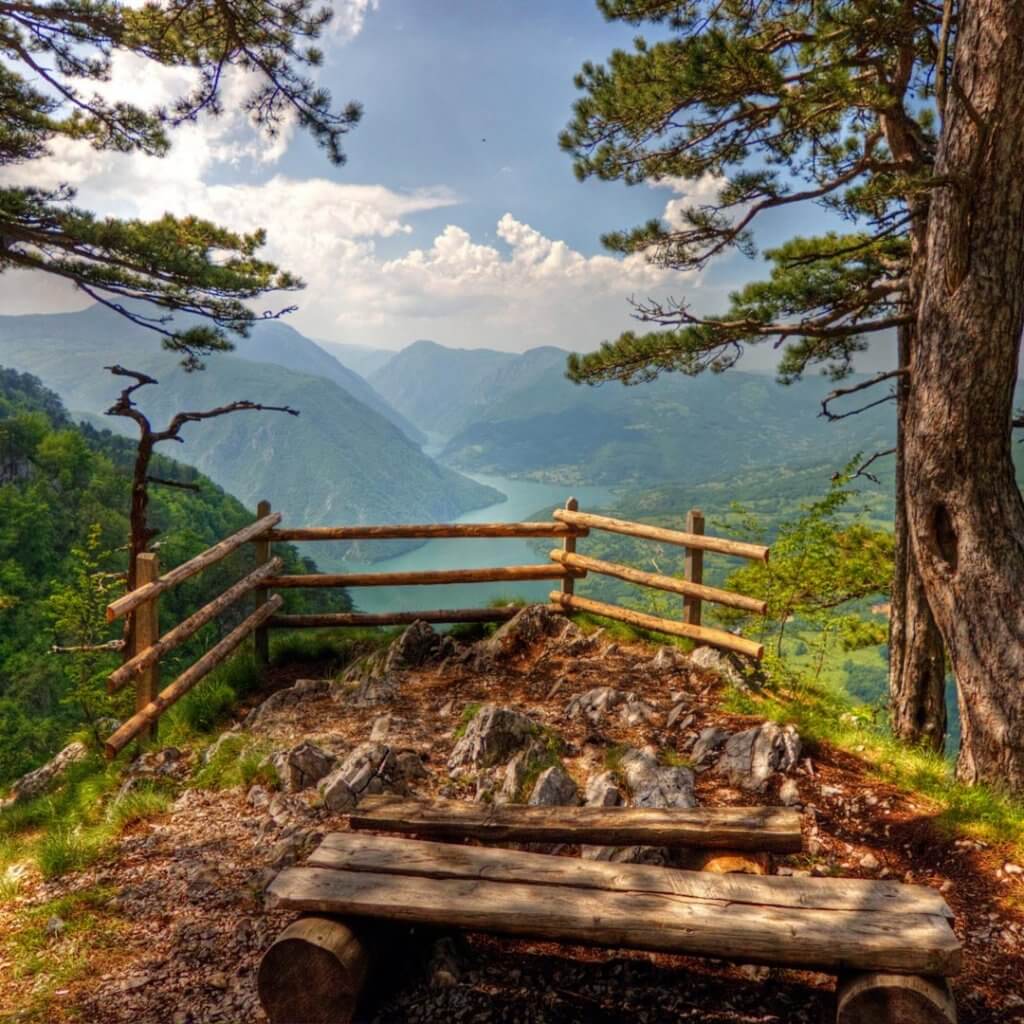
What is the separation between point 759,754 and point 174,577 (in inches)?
179

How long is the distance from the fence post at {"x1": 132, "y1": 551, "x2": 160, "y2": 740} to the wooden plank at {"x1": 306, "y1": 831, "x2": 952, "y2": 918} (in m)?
3.20

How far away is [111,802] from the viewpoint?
4773mm

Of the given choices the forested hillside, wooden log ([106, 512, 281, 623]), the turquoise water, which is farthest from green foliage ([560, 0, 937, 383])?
the turquoise water

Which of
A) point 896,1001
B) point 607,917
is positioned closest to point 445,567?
point 607,917

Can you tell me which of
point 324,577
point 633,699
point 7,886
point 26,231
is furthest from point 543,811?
point 26,231

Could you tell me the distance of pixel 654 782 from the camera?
14.0ft

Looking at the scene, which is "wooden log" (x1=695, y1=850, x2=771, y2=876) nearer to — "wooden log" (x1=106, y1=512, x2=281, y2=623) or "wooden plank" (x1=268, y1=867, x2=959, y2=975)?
"wooden plank" (x1=268, y1=867, x2=959, y2=975)

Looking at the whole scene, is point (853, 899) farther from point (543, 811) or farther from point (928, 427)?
point (928, 427)

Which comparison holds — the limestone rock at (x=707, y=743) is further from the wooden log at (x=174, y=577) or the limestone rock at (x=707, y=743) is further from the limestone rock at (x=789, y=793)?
the wooden log at (x=174, y=577)

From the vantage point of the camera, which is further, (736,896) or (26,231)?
(26,231)

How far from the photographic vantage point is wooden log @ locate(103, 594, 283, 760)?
5184mm

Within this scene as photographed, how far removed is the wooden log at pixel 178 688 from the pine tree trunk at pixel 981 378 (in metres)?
5.96

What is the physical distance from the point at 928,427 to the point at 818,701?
109 inches

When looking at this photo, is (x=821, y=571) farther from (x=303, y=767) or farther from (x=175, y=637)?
(x=175, y=637)
